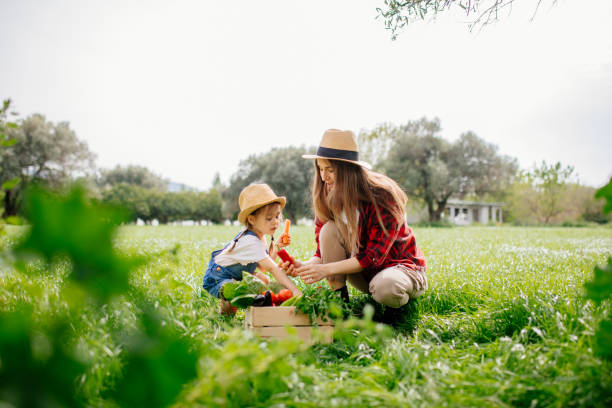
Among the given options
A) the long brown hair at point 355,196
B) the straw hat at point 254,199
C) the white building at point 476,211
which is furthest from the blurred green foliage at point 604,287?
the white building at point 476,211

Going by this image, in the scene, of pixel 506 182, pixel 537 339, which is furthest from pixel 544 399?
pixel 506 182

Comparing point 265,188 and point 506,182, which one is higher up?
point 506,182

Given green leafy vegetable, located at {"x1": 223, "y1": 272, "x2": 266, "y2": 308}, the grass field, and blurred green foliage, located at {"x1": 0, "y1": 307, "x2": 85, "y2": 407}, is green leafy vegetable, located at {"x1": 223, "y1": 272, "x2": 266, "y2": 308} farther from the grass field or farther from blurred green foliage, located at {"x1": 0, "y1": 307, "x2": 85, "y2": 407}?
blurred green foliage, located at {"x1": 0, "y1": 307, "x2": 85, "y2": 407}

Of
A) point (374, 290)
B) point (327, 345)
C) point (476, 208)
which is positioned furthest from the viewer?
point (476, 208)

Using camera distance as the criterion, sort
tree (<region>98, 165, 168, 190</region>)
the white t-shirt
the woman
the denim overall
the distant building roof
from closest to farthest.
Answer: the woman → the white t-shirt → the denim overall → the distant building roof → tree (<region>98, 165, 168, 190</region>)

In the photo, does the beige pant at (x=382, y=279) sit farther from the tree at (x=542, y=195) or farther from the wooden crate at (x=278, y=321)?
the tree at (x=542, y=195)

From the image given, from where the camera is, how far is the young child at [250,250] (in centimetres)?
328

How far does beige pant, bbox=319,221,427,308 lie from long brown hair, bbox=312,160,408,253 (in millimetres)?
116

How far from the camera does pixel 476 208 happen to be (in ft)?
215

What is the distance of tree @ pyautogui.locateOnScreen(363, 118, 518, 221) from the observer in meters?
35.9

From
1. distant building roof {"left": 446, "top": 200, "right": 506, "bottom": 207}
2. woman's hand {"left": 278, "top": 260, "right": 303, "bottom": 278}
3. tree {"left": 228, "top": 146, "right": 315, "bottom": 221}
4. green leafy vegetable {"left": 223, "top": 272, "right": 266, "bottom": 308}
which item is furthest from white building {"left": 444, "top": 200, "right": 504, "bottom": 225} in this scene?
green leafy vegetable {"left": 223, "top": 272, "right": 266, "bottom": 308}

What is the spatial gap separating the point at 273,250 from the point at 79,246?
3.11m

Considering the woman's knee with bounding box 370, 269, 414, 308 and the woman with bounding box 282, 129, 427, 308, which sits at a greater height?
the woman with bounding box 282, 129, 427, 308

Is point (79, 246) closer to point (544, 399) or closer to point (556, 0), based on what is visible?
point (544, 399)
